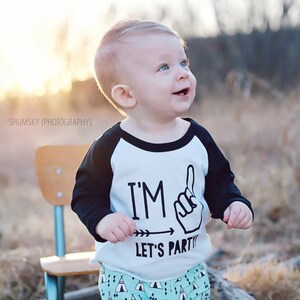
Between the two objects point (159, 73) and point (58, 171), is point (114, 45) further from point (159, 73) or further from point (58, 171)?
point (58, 171)

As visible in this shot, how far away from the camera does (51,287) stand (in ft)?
7.89

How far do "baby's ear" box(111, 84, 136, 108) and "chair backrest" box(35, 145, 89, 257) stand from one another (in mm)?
1073

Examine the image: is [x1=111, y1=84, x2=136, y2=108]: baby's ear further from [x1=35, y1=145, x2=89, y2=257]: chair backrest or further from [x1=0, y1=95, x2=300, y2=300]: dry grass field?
[x1=0, y1=95, x2=300, y2=300]: dry grass field

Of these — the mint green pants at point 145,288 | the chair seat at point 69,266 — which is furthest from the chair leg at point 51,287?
the mint green pants at point 145,288

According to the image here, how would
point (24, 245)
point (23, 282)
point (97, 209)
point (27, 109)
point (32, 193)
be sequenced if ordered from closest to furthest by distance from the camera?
point (97, 209), point (23, 282), point (24, 245), point (32, 193), point (27, 109)

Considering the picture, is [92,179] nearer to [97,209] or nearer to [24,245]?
[97,209]

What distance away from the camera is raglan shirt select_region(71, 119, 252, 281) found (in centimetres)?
169

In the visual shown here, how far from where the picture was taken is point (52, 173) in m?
2.79

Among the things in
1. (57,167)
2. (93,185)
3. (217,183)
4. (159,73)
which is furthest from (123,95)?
(57,167)

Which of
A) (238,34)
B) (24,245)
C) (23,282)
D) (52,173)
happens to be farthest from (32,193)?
(238,34)

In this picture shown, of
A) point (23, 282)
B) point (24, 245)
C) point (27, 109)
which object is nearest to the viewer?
point (23, 282)

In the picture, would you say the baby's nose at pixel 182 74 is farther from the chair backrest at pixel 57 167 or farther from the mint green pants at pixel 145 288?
the chair backrest at pixel 57 167

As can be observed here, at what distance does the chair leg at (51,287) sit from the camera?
2.37m

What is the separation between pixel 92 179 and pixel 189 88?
1.19ft
